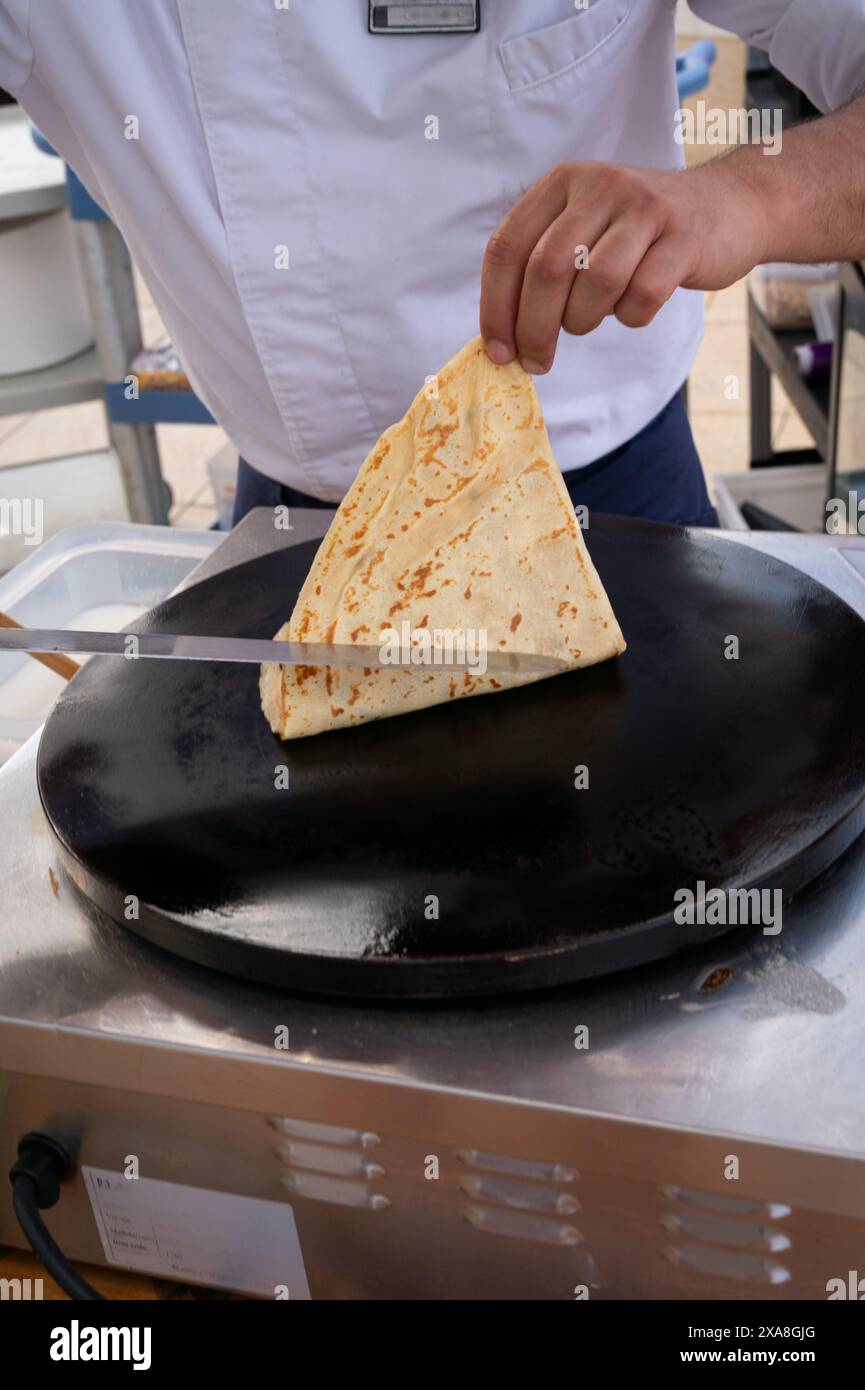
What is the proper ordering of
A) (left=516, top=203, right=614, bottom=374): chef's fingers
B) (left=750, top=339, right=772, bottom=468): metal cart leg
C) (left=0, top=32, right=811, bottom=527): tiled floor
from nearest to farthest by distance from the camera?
1. (left=516, top=203, right=614, bottom=374): chef's fingers
2. (left=750, top=339, right=772, bottom=468): metal cart leg
3. (left=0, top=32, right=811, bottom=527): tiled floor

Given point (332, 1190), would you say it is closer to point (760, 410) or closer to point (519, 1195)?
point (519, 1195)

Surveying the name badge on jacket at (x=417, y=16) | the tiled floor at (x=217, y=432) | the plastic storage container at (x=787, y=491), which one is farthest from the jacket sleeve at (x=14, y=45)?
the tiled floor at (x=217, y=432)

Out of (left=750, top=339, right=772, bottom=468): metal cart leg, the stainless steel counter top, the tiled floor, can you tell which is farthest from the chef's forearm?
the tiled floor

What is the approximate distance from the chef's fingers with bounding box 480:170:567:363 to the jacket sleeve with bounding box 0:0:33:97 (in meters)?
0.53

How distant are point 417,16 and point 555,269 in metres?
0.38

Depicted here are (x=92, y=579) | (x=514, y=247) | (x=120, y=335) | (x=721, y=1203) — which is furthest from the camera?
(x=120, y=335)

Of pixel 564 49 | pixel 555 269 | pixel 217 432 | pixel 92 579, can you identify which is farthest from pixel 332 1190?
pixel 217 432

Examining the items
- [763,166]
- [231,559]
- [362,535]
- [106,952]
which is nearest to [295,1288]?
[106,952]

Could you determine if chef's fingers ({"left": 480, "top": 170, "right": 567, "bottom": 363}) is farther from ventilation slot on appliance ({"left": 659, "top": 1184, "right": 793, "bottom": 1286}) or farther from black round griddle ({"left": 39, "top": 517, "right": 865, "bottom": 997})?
ventilation slot on appliance ({"left": 659, "top": 1184, "right": 793, "bottom": 1286})

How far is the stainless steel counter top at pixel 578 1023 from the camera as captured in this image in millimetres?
679

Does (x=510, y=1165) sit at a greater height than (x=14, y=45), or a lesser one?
lesser

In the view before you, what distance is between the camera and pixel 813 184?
3.64ft

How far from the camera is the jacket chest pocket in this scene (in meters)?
1.14

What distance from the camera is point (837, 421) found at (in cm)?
222
